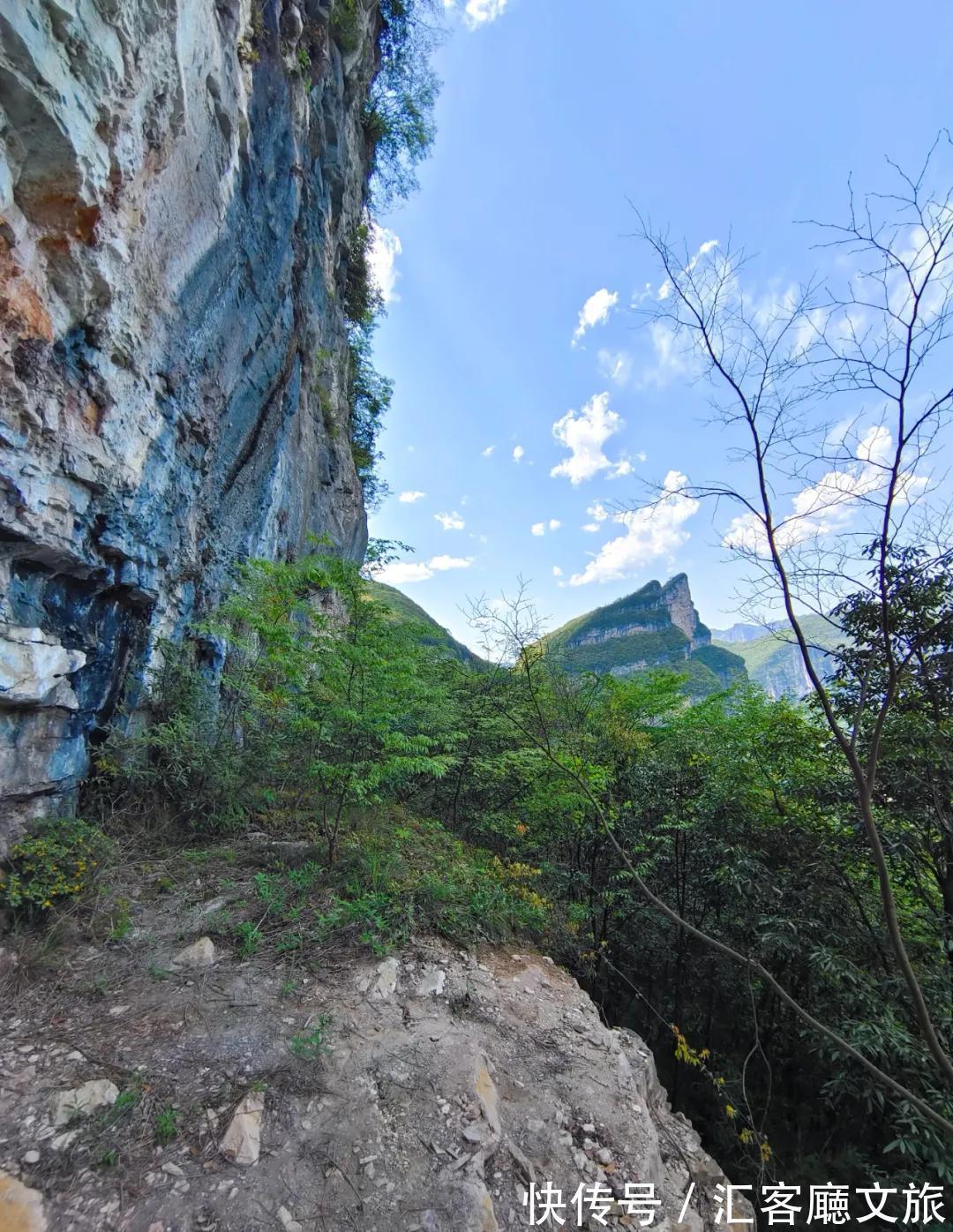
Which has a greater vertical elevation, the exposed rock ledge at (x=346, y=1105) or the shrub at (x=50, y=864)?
the shrub at (x=50, y=864)

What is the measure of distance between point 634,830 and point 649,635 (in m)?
39.7

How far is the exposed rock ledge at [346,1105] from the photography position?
1.96 metres

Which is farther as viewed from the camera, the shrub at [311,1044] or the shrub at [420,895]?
the shrub at [420,895]

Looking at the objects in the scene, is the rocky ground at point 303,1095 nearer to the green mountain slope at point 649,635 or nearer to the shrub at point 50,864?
the shrub at point 50,864

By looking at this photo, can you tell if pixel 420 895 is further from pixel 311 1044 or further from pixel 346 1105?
pixel 346 1105

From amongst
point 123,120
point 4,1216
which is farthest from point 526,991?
point 123,120

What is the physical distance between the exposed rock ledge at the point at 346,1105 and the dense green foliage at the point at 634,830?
60 centimetres

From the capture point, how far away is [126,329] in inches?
163

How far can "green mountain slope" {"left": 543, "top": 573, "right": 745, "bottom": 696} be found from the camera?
3588 cm

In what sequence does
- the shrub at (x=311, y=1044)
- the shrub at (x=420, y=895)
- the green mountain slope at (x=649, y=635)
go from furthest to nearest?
the green mountain slope at (x=649, y=635)
the shrub at (x=420, y=895)
the shrub at (x=311, y=1044)

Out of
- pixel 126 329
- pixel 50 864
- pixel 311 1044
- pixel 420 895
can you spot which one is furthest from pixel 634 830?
pixel 126 329

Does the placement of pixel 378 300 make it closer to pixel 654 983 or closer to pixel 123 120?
pixel 123 120

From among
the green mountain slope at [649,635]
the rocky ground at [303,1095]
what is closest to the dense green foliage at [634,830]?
the rocky ground at [303,1095]

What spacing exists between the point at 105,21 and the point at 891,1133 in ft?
37.0
